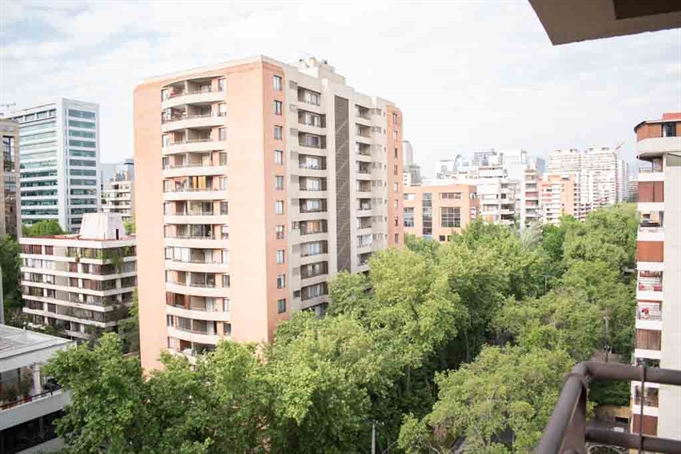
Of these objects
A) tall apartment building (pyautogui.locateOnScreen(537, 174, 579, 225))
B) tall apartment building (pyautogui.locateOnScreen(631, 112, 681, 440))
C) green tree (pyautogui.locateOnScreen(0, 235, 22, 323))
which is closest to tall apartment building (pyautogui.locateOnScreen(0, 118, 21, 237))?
green tree (pyautogui.locateOnScreen(0, 235, 22, 323))

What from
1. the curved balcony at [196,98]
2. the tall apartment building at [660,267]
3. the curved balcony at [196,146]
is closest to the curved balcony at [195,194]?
the curved balcony at [196,146]

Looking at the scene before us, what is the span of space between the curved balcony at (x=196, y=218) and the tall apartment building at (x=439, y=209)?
21590 millimetres

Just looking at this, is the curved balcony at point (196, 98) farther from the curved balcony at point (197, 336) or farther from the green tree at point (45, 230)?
the green tree at point (45, 230)

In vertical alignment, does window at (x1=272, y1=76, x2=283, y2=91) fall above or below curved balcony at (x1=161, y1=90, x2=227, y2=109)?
above

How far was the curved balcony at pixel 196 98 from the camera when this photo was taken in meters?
16.0

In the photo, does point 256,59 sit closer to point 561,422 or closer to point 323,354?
point 323,354

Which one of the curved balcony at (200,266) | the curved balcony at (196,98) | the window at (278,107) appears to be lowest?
the curved balcony at (200,266)

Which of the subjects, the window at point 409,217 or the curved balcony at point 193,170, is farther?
the window at point 409,217

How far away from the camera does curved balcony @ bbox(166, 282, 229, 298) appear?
16031mm

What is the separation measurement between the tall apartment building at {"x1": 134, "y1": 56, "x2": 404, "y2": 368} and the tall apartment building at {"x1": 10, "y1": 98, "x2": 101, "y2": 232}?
136ft

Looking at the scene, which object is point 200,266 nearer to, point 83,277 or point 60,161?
point 83,277

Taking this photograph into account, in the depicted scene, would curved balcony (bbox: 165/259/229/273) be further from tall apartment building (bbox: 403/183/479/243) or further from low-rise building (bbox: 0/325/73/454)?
tall apartment building (bbox: 403/183/479/243)

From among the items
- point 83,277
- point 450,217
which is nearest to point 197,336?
point 83,277

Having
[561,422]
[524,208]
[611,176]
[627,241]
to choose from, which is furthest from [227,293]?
[611,176]
